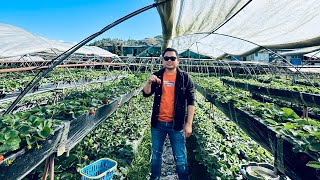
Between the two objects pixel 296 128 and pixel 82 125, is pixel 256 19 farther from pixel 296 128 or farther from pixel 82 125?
pixel 82 125

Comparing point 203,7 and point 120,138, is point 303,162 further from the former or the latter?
point 120,138

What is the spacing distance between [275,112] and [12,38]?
5791 millimetres

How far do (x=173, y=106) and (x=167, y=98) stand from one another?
13 cm

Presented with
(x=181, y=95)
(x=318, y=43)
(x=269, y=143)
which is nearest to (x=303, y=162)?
(x=269, y=143)

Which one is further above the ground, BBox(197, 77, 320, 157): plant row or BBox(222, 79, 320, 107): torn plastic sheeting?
BBox(197, 77, 320, 157): plant row

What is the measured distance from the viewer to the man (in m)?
3.01

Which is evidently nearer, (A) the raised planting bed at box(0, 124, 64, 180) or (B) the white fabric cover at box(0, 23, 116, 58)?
(A) the raised planting bed at box(0, 124, 64, 180)

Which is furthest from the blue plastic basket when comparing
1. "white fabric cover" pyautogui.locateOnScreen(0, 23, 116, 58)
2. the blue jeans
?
"white fabric cover" pyautogui.locateOnScreen(0, 23, 116, 58)

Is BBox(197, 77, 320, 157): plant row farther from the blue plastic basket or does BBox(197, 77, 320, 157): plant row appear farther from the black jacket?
the blue plastic basket

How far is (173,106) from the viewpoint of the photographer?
3.05m

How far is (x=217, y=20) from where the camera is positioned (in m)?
3.61

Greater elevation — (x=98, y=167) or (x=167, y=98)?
(x=167, y=98)

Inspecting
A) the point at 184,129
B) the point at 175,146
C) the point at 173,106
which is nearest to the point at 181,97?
the point at 173,106

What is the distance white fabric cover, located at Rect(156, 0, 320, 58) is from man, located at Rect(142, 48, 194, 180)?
0.78m
